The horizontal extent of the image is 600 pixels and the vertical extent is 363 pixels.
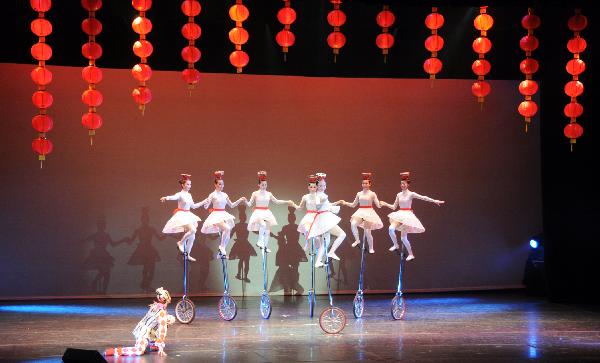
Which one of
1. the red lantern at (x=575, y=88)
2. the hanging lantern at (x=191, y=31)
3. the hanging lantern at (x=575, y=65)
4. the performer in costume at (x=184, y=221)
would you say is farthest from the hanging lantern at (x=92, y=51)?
the red lantern at (x=575, y=88)

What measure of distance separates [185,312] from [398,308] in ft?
8.35

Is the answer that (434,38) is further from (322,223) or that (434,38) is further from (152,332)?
(152,332)

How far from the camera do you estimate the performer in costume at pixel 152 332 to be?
23.6 ft

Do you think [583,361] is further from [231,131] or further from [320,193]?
[231,131]

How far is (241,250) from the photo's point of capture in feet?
Result: 38.6

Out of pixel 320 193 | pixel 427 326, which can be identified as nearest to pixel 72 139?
pixel 320 193

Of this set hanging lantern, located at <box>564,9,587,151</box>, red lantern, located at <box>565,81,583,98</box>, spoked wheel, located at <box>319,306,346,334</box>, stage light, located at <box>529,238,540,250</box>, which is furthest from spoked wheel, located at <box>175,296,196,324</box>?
stage light, located at <box>529,238,540,250</box>

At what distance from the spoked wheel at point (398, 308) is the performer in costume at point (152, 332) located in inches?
120

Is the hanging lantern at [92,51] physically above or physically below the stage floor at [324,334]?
above

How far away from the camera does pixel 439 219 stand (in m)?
12.2

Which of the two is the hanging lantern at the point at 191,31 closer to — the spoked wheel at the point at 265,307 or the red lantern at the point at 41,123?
the red lantern at the point at 41,123

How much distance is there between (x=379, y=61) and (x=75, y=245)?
5.16m

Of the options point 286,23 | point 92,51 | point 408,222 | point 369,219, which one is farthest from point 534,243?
point 92,51

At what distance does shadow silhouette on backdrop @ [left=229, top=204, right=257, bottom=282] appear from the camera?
11.7m
